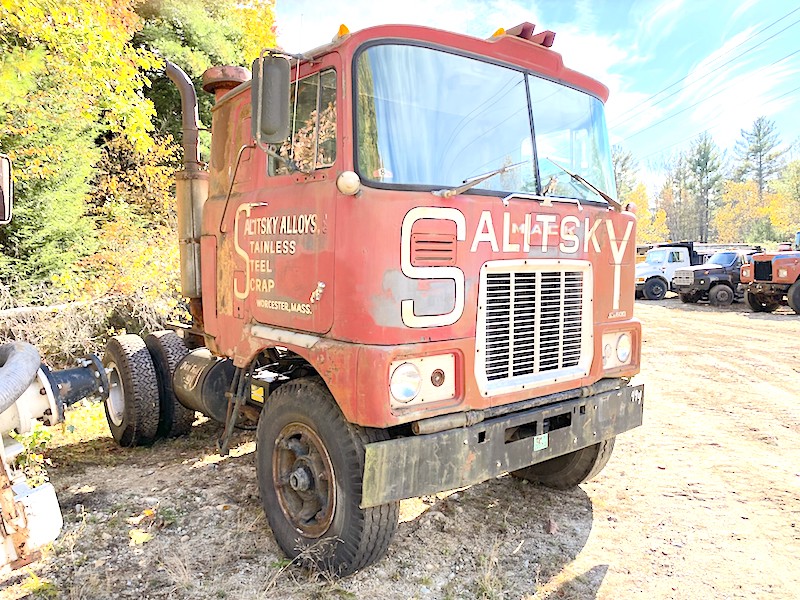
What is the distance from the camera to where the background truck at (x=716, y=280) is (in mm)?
18562

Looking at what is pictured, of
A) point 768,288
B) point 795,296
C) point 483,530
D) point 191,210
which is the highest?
point 191,210

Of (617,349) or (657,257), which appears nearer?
(617,349)

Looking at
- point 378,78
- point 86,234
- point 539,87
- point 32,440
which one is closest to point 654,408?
point 539,87

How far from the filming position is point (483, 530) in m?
3.82

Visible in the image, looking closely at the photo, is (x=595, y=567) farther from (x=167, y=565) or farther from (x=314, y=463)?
(x=167, y=565)

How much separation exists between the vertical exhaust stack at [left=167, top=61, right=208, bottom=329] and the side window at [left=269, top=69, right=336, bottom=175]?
156 centimetres

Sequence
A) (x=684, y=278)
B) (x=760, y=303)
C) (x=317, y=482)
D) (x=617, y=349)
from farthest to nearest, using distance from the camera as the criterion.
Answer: (x=684, y=278) → (x=760, y=303) → (x=617, y=349) → (x=317, y=482)

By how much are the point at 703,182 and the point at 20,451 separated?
66.6 m

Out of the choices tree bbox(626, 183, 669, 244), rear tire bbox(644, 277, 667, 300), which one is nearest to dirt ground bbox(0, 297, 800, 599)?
rear tire bbox(644, 277, 667, 300)

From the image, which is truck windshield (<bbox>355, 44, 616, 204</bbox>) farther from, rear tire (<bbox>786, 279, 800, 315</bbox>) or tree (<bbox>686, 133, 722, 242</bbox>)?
tree (<bbox>686, 133, 722, 242</bbox>)

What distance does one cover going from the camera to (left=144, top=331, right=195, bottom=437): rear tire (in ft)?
Answer: 17.5

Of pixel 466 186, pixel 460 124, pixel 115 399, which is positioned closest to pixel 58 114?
pixel 115 399

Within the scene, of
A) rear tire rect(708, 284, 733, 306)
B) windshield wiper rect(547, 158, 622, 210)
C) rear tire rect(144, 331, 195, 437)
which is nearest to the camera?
windshield wiper rect(547, 158, 622, 210)

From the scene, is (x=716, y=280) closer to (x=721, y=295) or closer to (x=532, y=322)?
(x=721, y=295)
